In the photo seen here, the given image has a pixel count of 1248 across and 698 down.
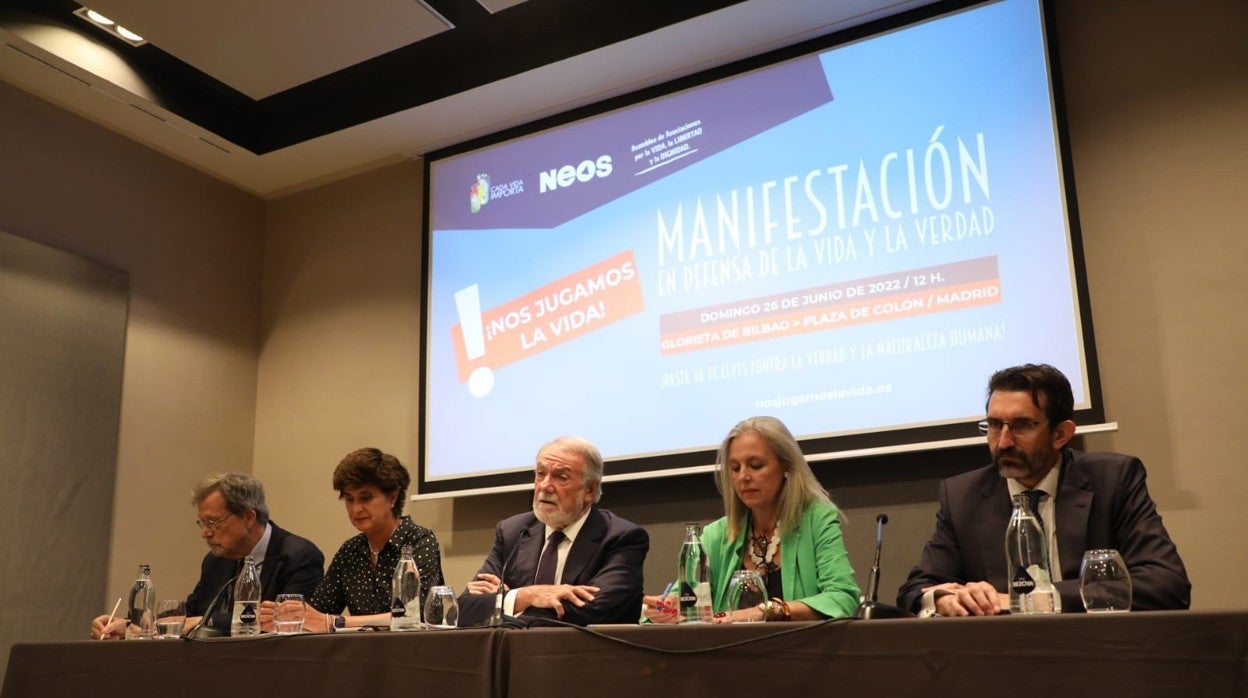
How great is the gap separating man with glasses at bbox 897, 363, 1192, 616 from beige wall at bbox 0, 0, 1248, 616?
0.97 meters

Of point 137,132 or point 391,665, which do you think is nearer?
point 391,665

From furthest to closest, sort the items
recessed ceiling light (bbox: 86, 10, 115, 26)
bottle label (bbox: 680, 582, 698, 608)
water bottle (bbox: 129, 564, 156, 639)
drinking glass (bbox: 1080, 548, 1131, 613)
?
recessed ceiling light (bbox: 86, 10, 115, 26) < water bottle (bbox: 129, 564, 156, 639) < bottle label (bbox: 680, 582, 698, 608) < drinking glass (bbox: 1080, 548, 1131, 613)

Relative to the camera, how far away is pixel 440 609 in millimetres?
2154

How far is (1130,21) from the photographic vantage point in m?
3.46

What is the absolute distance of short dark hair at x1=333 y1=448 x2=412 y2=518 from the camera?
129 inches

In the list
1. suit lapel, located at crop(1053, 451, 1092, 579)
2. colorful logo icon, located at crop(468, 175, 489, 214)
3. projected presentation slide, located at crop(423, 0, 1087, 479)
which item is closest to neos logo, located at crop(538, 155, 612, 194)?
projected presentation slide, located at crop(423, 0, 1087, 479)

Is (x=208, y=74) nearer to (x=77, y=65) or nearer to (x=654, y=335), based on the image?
(x=77, y=65)

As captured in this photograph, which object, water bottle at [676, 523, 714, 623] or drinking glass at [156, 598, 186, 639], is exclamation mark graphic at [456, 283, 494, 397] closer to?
drinking glass at [156, 598, 186, 639]

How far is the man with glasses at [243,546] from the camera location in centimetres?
337

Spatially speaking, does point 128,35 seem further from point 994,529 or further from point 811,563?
point 994,529

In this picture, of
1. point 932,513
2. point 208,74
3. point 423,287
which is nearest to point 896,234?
point 932,513

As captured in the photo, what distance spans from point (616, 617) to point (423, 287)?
2305mm

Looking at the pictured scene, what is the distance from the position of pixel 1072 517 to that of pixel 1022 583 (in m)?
0.72

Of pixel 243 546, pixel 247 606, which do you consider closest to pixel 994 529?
pixel 247 606
